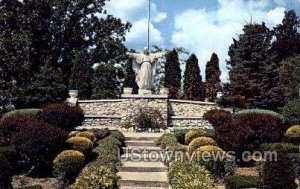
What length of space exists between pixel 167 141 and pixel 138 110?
307 inches

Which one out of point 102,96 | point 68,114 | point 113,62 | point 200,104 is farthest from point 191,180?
point 113,62

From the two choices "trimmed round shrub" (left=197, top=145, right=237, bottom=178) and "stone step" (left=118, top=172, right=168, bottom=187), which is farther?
"trimmed round shrub" (left=197, top=145, right=237, bottom=178)

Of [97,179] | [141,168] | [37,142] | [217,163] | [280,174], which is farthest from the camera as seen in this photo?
[141,168]

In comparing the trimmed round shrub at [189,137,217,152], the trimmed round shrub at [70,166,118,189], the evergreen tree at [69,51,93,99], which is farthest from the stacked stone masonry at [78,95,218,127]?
the trimmed round shrub at [70,166,118,189]

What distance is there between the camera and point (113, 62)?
35875 mm

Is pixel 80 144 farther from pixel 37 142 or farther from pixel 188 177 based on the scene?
pixel 188 177

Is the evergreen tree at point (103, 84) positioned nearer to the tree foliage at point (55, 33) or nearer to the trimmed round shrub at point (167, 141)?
the tree foliage at point (55, 33)

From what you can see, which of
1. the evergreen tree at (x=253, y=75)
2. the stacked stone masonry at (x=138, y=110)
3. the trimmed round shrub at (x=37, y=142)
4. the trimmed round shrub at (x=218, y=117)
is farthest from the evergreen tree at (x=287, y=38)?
the trimmed round shrub at (x=37, y=142)

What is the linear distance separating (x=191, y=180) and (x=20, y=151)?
604cm

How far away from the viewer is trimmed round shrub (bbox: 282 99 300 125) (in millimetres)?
21688

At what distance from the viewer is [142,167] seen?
15859 millimetres

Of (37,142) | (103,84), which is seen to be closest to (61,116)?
(37,142)

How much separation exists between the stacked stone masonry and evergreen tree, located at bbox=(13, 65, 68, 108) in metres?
1.50

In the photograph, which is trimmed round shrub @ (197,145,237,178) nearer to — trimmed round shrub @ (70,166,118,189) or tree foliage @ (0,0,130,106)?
trimmed round shrub @ (70,166,118,189)
